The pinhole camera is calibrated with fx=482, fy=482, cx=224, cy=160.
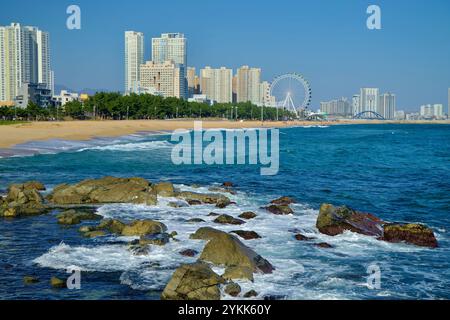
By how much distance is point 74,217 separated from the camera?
73.2 ft

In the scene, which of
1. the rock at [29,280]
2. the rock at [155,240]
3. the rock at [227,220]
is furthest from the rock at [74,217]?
the rock at [29,280]

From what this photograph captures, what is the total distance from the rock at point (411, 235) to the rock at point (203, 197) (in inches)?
415

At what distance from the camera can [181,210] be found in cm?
2608

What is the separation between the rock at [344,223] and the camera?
21.3m

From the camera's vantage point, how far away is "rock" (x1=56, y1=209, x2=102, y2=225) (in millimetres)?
21984

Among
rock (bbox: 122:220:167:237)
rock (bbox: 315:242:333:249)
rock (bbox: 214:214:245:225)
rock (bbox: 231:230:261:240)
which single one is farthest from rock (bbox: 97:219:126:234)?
rock (bbox: 315:242:333:249)

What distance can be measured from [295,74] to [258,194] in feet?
537

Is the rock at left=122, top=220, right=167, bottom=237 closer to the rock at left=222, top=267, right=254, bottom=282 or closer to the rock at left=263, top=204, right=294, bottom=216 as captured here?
the rock at left=222, top=267, right=254, bottom=282

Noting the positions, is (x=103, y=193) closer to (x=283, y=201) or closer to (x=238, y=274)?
(x=283, y=201)

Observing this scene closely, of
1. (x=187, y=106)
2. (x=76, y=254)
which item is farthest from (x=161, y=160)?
(x=187, y=106)

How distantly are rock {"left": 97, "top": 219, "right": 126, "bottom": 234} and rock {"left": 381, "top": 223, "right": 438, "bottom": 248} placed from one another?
11.2 metres

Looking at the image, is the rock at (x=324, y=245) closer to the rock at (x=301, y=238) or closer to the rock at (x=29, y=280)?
the rock at (x=301, y=238)
